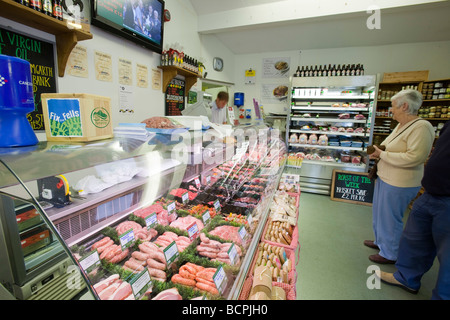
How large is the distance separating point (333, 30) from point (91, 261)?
6.84 meters

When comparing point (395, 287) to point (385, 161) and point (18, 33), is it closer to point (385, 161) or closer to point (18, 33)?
point (385, 161)

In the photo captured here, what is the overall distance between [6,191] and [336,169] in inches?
231

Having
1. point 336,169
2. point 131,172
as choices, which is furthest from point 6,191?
point 336,169

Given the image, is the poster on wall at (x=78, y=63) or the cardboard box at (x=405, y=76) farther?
the cardboard box at (x=405, y=76)

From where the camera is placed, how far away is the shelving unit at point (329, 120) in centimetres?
558

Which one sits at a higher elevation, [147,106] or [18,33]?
[18,33]

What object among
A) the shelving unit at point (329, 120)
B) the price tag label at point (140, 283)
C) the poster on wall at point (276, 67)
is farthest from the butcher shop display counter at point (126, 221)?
the poster on wall at point (276, 67)

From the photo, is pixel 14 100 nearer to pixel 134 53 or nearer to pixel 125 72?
pixel 125 72

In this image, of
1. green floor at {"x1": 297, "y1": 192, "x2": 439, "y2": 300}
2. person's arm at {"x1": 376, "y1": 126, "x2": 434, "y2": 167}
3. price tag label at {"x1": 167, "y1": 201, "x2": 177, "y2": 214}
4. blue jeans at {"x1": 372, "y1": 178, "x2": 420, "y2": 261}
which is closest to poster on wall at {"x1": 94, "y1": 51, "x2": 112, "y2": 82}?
price tag label at {"x1": 167, "y1": 201, "x2": 177, "y2": 214}

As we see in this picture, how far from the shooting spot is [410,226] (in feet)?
8.20

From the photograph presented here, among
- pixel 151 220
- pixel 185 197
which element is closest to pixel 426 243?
pixel 185 197

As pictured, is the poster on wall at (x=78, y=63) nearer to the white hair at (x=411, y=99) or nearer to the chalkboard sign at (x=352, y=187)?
the white hair at (x=411, y=99)

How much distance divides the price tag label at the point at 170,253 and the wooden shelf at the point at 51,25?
205 cm

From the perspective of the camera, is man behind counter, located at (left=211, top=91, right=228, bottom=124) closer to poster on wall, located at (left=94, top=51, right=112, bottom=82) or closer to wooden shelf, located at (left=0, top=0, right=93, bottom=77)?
poster on wall, located at (left=94, top=51, right=112, bottom=82)
